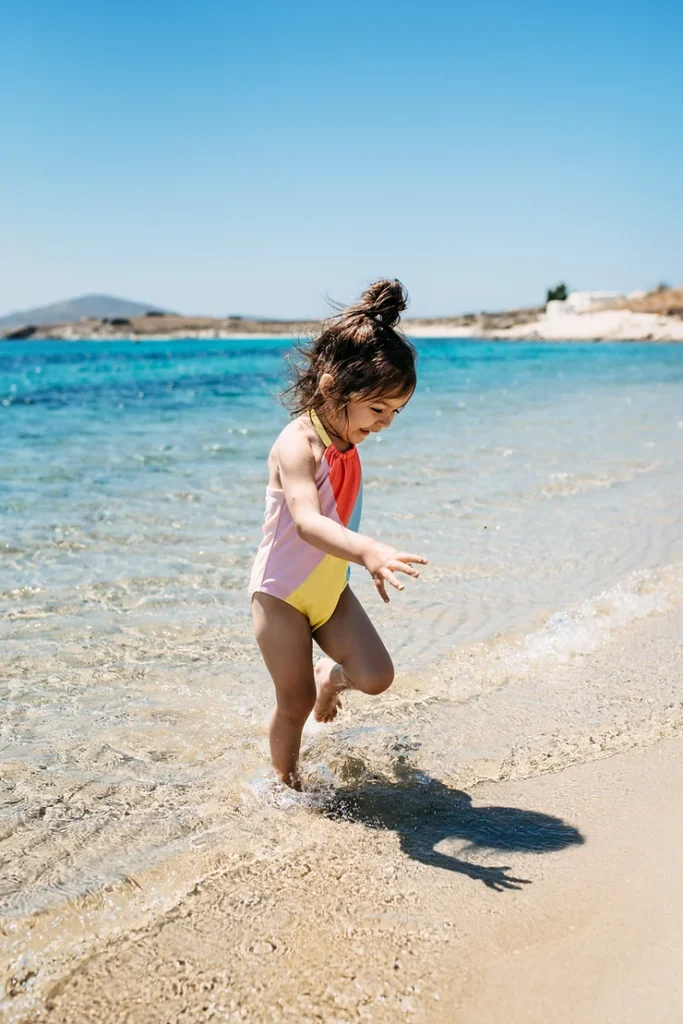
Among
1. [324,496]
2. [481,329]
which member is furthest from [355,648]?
[481,329]

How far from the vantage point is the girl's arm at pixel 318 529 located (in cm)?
208

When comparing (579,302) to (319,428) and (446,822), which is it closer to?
(319,428)

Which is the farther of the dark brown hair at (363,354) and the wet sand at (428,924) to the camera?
the dark brown hair at (363,354)

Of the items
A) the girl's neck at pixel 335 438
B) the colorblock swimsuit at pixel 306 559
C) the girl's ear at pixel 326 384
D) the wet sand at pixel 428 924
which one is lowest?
the wet sand at pixel 428 924

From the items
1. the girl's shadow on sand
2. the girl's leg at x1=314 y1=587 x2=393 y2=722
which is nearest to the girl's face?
the girl's leg at x1=314 y1=587 x2=393 y2=722

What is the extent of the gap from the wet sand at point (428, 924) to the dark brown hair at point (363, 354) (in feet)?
3.99

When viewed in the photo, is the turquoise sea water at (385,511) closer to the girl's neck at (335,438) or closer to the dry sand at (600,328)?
the girl's neck at (335,438)

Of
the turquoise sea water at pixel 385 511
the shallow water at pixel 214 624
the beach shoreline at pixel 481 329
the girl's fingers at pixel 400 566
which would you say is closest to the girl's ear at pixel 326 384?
the turquoise sea water at pixel 385 511

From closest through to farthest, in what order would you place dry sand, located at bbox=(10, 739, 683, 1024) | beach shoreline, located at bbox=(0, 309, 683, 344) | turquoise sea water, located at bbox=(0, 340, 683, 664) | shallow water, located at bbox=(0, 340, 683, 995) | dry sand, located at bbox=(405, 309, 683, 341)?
dry sand, located at bbox=(10, 739, 683, 1024)
shallow water, located at bbox=(0, 340, 683, 995)
turquoise sea water, located at bbox=(0, 340, 683, 664)
dry sand, located at bbox=(405, 309, 683, 341)
beach shoreline, located at bbox=(0, 309, 683, 344)

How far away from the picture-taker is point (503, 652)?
3.82 m

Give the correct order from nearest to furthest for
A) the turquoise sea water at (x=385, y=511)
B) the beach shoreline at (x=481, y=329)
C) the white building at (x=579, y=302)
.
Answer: the turquoise sea water at (x=385, y=511) → the beach shoreline at (x=481, y=329) → the white building at (x=579, y=302)

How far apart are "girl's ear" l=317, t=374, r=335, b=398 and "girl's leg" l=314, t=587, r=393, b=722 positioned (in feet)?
2.02

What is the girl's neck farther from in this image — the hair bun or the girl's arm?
the hair bun

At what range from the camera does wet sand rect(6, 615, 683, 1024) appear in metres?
1.68
